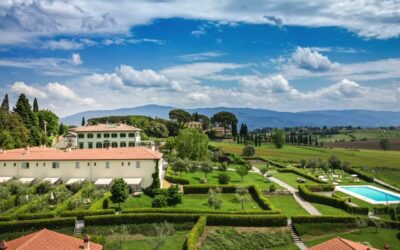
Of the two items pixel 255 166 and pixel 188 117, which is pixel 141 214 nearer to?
pixel 255 166

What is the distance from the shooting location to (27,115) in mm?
78500

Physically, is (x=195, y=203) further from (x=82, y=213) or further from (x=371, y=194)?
(x=371, y=194)

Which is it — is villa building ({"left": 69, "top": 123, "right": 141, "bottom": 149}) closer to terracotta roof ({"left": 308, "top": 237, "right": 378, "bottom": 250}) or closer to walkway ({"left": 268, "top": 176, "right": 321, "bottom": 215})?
walkway ({"left": 268, "top": 176, "right": 321, "bottom": 215})

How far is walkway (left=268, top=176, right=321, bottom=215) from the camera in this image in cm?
4069

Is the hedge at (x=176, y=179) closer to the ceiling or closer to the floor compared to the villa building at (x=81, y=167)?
closer to the floor

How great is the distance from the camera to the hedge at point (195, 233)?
1127 inches

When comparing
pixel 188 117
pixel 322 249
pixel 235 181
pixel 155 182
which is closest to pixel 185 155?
pixel 235 181

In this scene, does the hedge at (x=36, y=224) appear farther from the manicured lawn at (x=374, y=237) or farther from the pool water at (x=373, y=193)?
the pool water at (x=373, y=193)

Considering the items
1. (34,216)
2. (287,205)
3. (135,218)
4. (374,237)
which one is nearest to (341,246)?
(374,237)

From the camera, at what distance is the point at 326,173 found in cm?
6581

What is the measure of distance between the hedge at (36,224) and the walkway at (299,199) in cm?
2345

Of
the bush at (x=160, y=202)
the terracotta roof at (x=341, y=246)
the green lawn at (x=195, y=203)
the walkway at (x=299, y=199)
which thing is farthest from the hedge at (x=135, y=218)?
the terracotta roof at (x=341, y=246)

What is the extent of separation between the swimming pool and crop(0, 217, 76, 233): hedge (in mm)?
33486

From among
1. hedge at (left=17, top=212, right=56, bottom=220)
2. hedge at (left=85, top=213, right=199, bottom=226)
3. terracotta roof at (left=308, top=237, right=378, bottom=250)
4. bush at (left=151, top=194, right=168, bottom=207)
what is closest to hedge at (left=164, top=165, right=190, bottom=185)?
bush at (left=151, top=194, right=168, bottom=207)
